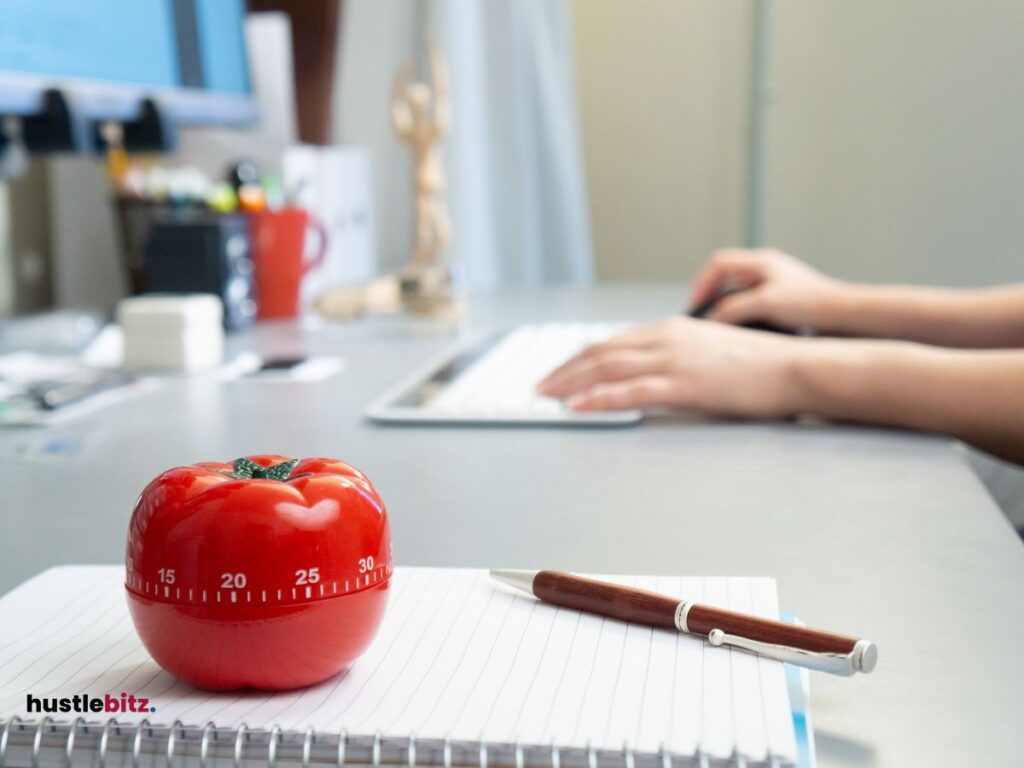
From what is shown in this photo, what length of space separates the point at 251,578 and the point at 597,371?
1.73ft

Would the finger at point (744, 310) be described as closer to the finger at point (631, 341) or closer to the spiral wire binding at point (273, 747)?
the finger at point (631, 341)

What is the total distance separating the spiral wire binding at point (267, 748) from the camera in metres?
0.32

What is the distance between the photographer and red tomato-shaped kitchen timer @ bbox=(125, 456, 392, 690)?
349 mm

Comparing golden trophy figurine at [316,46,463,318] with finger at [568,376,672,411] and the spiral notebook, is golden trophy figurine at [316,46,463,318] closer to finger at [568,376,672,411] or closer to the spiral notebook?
finger at [568,376,672,411]

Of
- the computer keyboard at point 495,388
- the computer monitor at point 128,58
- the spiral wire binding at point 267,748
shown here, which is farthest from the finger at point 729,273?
the spiral wire binding at point 267,748

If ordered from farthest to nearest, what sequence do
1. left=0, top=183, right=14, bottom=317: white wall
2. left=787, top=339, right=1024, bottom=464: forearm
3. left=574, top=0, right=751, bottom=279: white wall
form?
1. left=574, top=0, right=751, bottom=279: white wall
2. left=0, top=183, right=14, bottom=317: white wall
3. left=787, top=339, right=1024, bottom=464: forearm

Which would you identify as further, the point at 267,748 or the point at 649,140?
the point at 649,140

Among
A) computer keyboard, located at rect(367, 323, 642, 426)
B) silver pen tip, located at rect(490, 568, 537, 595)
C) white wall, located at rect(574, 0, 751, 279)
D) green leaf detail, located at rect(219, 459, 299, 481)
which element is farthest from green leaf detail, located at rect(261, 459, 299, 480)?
white wall, located at rect(574, 0, 751, 279)

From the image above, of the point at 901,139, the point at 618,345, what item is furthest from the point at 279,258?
the point at 901,139

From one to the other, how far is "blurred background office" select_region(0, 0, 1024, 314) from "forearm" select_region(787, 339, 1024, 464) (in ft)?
2.79

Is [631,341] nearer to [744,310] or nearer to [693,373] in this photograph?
[693,373]

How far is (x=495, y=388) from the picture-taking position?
3.01 feet

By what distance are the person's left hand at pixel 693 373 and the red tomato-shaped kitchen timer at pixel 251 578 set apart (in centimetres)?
48

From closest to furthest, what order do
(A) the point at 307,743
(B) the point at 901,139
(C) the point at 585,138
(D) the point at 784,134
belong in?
(A) the point at 307,743 → (B) the point at 901,139 → (D) the point at 784,134 → (C) the point at 585,138
